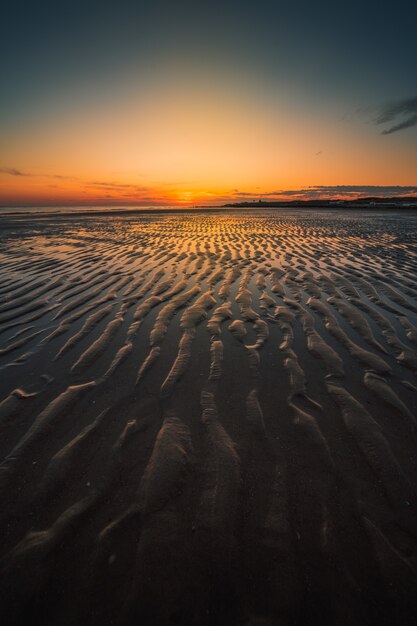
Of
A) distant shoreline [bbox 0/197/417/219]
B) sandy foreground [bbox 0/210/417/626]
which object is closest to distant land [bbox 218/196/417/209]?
distant shoreline [bbox 0/197/417/219]

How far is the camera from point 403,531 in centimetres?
189

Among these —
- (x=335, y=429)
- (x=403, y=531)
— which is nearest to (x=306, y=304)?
(x=335, y=429)

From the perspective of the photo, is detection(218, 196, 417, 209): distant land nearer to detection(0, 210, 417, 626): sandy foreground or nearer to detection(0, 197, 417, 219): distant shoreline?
detection(0, 197, 417, 219): distant shoreline

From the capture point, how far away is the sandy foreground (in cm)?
162

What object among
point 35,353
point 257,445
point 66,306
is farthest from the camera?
point 66,306

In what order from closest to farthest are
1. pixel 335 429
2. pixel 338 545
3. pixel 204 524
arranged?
1. pixel 338 545
2. pixel 204 524
3. pixel 335 429

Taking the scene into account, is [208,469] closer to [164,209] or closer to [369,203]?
[164,209]

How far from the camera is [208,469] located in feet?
7.69

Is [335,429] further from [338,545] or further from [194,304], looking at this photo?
[194,304]

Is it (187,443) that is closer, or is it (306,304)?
(187,443)

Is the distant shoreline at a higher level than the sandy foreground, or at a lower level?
lower

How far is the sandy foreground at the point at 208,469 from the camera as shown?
1618 millimetres

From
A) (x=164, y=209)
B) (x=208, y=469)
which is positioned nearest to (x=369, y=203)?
(x=164, y=209)

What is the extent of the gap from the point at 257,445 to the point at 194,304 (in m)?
3.87
